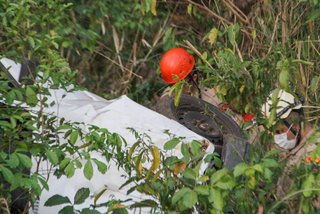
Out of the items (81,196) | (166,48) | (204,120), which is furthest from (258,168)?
(166,48)

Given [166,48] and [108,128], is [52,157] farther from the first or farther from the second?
[166,48]

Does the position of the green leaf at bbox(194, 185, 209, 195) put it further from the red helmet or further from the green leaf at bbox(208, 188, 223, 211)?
the red helmet

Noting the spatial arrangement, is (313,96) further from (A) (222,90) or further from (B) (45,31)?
(B) (45,31)

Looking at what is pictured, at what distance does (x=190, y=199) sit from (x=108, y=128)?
1.59 metres

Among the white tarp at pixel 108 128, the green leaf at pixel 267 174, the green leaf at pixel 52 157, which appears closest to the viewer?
the green leaf at pixel 267 174

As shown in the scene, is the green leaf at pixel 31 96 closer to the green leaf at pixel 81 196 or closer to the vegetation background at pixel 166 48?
the vegetation background at pixel 166 48

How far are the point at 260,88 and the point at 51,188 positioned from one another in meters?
1.78

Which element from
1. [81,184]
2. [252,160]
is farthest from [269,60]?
[81,184]

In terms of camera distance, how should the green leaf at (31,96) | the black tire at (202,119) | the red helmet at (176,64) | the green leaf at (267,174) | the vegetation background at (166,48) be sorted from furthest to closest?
the red helmet at (176,64) → the black tire at (202,119) → the green leaf at (31,96) → the vegetation background at (166,48) → the green leaf at (267,174)

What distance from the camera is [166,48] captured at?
19.9 ft

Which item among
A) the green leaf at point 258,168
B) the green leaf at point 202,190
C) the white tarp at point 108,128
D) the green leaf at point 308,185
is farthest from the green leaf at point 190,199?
the white tarp at point 108,128

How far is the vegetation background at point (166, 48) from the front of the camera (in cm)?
226

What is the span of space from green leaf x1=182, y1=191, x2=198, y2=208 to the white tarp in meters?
1.08

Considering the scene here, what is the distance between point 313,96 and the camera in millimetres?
3359
